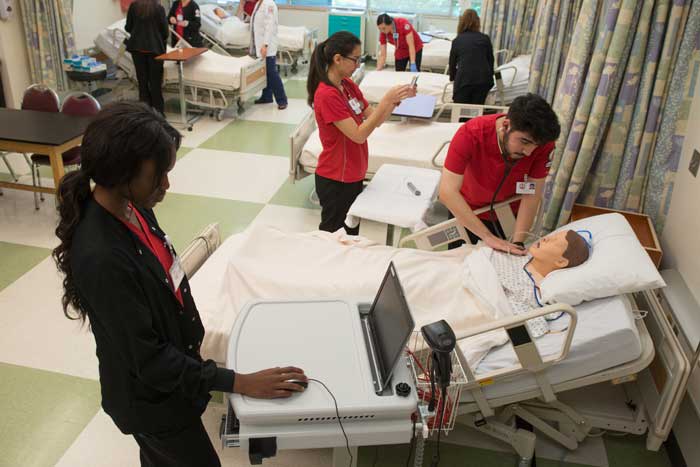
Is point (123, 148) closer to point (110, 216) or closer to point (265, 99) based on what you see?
point (110, 216)

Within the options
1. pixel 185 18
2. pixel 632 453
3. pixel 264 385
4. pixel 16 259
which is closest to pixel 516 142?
pixel 632 453

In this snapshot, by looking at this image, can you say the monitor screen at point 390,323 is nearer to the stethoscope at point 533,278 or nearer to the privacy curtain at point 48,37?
the stethoscope at point 533,278

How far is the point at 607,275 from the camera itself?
7.24 ft

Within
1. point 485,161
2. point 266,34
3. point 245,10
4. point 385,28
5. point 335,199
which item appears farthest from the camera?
point 245,10

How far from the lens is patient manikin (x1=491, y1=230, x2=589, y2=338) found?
239 centimetres

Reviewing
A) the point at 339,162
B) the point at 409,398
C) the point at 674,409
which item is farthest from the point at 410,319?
the point at 339,162

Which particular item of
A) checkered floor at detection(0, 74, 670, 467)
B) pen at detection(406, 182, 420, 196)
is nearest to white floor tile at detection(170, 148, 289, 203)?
checkered floor at detection(0, 74, 670, 467)

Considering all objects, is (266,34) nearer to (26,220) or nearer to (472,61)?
(472,61)

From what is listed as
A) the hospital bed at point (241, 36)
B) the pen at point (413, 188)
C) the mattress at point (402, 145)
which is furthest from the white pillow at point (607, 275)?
the hospital bed at point (241, 36)

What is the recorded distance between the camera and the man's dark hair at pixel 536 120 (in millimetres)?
2344

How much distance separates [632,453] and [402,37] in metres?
6.09

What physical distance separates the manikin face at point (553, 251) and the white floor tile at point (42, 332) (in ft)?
7.31

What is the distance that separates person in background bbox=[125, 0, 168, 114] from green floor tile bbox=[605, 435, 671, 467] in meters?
5.35

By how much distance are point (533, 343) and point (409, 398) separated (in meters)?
0.60
